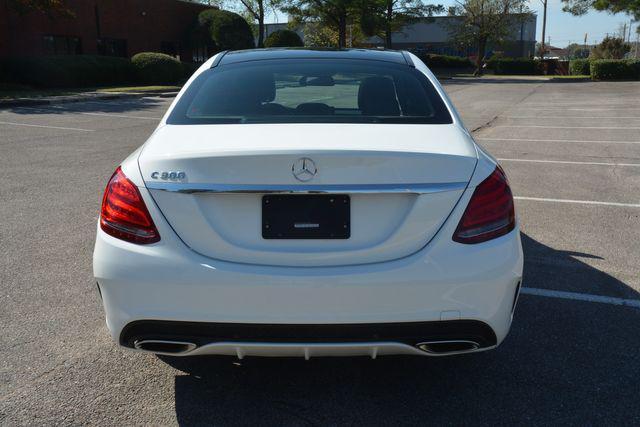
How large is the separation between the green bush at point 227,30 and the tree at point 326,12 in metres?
10.7

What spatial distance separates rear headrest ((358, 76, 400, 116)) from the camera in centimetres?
335

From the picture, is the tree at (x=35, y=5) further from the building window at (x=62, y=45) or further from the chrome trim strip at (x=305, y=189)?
the chrome trim strip at (x=305, y=189)

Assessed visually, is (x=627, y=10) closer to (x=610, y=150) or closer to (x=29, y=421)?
(x=610, y=150)

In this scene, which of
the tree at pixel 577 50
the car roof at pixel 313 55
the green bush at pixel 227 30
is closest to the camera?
the car roof at pixel 313 55

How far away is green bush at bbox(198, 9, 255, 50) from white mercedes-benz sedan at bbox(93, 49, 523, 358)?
36.1 m

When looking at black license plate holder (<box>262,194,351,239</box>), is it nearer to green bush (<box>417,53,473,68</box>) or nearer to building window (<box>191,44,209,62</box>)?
building window (<box>191,44,209,62</box>)

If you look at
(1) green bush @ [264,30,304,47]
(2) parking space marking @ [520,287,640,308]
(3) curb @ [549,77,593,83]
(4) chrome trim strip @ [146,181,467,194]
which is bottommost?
(3) curb @ [549,77,593,83]

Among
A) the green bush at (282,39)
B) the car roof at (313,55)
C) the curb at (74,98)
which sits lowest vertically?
the curb at (74,98)

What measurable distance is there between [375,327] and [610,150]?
9.84 meters

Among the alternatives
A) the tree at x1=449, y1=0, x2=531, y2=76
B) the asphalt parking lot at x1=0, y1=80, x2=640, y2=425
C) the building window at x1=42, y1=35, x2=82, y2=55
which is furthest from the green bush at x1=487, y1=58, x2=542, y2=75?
the asphalt parking lot at x1=0, y1=80, x2=640, y2=425

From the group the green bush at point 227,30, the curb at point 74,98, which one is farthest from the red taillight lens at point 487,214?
the green bush at point 227,30

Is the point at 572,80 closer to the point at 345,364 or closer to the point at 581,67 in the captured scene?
the point at 581,67

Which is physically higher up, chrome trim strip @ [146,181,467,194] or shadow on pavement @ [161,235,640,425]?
chrome trim strip @ [146,181,467,194]

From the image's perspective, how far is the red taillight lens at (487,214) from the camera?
8.36 feet
